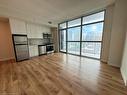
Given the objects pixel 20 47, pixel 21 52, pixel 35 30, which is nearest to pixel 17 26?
pixel 20 47

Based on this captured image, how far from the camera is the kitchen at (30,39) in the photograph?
3934 millimetres

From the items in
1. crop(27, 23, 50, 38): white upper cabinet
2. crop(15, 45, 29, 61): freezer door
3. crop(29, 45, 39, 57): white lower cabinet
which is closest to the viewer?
crop(15, 45, 29, 61): freezer door

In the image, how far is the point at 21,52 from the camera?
4195 mm

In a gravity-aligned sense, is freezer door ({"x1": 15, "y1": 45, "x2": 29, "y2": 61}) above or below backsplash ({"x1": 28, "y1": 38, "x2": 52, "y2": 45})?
below

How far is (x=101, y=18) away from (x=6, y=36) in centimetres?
582

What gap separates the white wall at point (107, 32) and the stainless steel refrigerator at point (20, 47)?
181 inches

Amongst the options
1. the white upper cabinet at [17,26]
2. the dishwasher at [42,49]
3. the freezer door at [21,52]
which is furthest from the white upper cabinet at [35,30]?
the freezer door at [21,52]

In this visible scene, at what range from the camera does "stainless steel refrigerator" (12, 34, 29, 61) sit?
3.90 meters

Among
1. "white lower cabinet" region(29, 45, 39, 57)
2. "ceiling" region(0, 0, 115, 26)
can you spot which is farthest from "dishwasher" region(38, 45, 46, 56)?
"ceiling" region(0, 0, 115, 26)

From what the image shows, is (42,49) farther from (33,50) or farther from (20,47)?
(20,47)

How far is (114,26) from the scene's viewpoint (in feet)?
Answer: 9.45

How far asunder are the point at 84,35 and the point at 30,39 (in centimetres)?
392

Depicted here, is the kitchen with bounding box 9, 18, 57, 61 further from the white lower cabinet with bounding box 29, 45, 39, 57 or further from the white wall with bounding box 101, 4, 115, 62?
the white wall with bounding box 101, 4, 115, 62

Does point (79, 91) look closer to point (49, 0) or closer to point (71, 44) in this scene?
point (49, 0)
